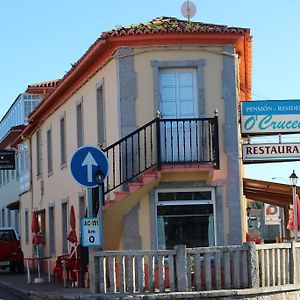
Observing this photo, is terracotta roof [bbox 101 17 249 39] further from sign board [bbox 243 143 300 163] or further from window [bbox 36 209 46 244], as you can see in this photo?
window [bbox 36 209 46 244]

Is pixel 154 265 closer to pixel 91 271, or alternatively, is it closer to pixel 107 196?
pixel 91 271

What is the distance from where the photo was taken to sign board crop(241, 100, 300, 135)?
1934 centimetres

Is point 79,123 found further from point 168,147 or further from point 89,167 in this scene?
point 89,167

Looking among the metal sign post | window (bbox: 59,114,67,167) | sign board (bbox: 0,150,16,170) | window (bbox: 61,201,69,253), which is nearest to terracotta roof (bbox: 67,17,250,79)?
the metal sign post

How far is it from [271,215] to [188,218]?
1988 centimetres

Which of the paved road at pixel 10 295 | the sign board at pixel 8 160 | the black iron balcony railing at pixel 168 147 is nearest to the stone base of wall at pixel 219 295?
the black iron balcony railing at pixel 168 147

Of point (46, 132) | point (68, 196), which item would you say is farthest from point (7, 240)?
point (68, 196)

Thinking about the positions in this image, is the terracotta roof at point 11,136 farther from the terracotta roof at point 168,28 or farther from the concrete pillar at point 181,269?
the concrete pillar at point 181,269

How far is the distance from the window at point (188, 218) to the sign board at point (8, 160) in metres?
21.9

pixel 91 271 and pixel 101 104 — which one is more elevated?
pixel 101 104

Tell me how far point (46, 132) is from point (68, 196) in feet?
14.2

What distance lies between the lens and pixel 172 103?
17953 mm

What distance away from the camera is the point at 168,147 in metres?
17.8

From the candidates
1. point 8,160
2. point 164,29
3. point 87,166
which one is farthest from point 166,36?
point 8,160
